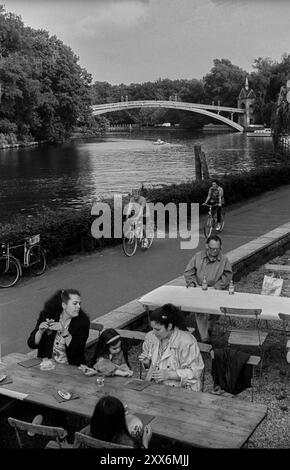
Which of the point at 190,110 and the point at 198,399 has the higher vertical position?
the point at 190,110

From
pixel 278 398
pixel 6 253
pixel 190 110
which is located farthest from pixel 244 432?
pixel 190 110

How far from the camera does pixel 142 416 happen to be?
3.69m

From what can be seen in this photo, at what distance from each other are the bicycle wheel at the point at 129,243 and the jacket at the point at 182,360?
6.27m

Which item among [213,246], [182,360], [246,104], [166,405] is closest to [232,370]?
[182,360]

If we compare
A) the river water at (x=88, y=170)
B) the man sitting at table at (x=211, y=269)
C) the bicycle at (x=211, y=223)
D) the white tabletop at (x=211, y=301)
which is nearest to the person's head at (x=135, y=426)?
the white tabletop at (x=211, y=301)

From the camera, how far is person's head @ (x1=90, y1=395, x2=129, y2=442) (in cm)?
326

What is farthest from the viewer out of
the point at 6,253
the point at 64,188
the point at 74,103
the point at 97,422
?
the point at 74,103

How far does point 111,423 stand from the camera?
3271mm

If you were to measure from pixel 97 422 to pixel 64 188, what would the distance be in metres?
31.1

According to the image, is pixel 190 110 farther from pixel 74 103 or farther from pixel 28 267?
pixel 28 267

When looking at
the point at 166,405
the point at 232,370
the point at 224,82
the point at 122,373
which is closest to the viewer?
the point at 166,405

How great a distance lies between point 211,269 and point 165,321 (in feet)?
7.60

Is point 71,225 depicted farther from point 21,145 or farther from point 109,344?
point 21,145

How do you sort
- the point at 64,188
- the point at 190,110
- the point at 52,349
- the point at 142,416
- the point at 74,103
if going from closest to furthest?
the point at 142,416 < the point at 52,349 < the point at 64,188 < the point at 74,103 < the point at 190,110
